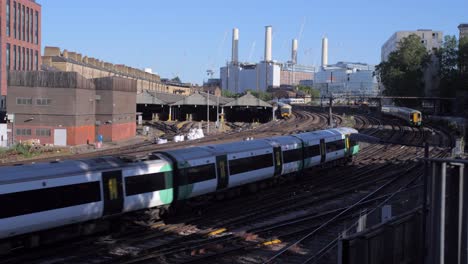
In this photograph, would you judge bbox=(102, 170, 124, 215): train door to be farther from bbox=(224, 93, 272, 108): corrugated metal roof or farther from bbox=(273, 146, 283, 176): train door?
bbox=(224, 93, 272, 108): corrugated metal roof

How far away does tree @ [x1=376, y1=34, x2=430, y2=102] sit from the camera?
280 feet

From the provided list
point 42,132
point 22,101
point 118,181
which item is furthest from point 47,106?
point 118,181

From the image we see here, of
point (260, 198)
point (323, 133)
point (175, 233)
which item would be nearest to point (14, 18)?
point (323, 133)

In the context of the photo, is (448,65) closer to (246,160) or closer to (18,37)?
(18,37)

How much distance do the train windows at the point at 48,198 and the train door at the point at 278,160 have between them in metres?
10.8

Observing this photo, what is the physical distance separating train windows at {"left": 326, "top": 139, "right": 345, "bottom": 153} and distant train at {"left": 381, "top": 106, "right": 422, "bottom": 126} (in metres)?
34.0

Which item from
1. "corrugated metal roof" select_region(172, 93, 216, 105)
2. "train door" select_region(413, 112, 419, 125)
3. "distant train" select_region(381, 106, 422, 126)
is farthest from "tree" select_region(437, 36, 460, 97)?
"corrugated metal roof" select_region(172, 93, 216, 105)

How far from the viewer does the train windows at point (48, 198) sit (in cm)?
1317

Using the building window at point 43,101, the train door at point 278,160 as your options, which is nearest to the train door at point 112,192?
the train door at point 278,160

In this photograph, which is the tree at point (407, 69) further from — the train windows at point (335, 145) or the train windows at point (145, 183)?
the train windows at point (145, 183)

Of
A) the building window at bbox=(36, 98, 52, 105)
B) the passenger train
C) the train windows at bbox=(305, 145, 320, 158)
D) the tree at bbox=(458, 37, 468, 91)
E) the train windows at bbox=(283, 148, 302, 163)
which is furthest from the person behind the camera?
the tree at bbox=(458, 37, 468, 91)

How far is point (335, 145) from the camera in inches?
1222

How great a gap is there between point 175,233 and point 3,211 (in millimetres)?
5425

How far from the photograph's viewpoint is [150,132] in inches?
2613
